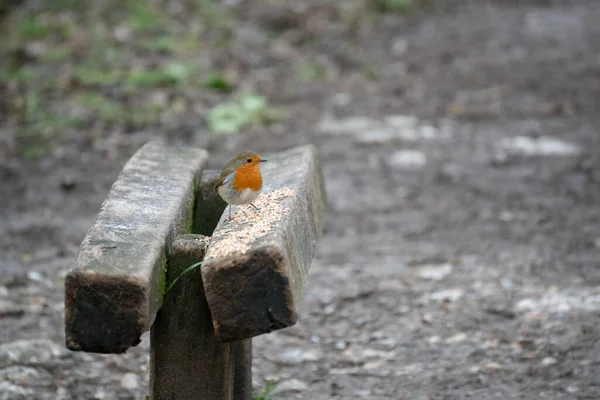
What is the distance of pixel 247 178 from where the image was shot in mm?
2615

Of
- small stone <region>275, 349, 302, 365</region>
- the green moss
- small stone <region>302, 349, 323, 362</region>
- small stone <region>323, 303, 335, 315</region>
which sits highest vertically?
the green moss

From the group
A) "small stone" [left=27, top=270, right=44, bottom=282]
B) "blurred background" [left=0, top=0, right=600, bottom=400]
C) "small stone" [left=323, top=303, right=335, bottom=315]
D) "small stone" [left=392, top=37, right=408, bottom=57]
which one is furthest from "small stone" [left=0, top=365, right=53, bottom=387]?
"small stone" [left=392, top=37, right=408, bottom=57]

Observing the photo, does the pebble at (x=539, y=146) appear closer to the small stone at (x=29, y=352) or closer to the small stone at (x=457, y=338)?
the small stone at (x=457, y=338)

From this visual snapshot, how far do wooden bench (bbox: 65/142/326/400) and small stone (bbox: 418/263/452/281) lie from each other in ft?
4.39

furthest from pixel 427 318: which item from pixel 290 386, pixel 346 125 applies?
pixel 346 125

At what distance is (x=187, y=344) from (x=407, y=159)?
3.76 metres

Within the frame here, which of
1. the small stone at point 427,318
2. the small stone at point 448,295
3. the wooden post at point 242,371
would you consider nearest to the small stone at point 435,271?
the small stone at point 448,295

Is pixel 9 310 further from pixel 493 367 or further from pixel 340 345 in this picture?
pixel 493 367

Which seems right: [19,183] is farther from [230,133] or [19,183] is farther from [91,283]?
[91,283]

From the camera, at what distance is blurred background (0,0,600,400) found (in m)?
3.40

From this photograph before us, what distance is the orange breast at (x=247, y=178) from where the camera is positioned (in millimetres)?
2588

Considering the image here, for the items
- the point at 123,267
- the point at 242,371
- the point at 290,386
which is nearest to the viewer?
the point at 123,267

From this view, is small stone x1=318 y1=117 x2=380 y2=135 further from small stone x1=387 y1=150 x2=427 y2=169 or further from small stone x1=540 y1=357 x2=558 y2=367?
small stone x1=540 y1=357 x2=558 y2=367

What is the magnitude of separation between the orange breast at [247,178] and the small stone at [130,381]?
1.12m
